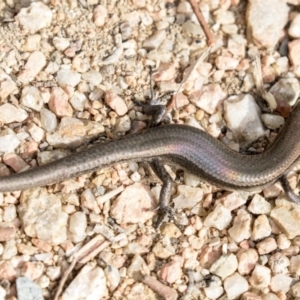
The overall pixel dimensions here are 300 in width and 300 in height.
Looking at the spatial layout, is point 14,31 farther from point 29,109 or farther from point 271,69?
point 271,69

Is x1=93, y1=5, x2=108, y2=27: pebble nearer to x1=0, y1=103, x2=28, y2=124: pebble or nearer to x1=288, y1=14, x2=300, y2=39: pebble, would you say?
x1=0, y1=103, x2=28, y2=124: pebble

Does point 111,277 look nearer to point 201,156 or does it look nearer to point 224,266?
point 224,266

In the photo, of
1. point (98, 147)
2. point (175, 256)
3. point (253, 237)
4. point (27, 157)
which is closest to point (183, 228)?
point (175, 256)

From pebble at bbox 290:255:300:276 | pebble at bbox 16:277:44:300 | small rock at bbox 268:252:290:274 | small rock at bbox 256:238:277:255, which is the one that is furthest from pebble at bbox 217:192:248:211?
pebble at bbox 16:277:44:300

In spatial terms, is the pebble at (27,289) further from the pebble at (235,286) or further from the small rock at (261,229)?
the small rock at (261,229)

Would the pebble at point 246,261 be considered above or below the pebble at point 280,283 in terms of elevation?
above

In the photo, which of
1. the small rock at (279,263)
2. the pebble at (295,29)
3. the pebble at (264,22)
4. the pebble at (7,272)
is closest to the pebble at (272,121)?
the pebble at (264,22)

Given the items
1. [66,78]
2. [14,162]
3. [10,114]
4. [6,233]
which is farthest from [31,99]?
[6,233]
